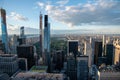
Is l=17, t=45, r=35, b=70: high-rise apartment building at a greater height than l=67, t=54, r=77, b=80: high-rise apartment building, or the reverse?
l=17, t=45, r=35, b=70: high-rise apartment building

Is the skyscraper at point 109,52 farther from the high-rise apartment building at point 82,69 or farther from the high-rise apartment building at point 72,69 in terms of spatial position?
the high-rise apartment building at point 72,69

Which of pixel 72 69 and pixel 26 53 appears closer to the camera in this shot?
pixel 72 69

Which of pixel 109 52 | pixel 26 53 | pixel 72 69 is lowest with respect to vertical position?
pixel 72 69

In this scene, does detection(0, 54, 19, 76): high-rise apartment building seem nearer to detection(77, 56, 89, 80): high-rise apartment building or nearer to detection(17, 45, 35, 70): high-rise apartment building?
detection(17, 45, 35, 70): high-rise apartment building

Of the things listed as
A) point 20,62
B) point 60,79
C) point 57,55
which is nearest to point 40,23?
point 57,55

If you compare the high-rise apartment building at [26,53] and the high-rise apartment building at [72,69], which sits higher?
the high-rise apartment building at [26,53]

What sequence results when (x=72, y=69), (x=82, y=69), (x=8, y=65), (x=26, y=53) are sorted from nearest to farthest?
(x=8, y=65), (x=82, y=69), (x=72, y=69), (x=26, y=53)

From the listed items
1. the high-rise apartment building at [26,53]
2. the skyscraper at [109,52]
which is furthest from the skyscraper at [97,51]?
the high-rise apartment building at [26,53]

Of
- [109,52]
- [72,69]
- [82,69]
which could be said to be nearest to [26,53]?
[72,69]

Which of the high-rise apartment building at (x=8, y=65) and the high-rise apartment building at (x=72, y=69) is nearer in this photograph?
the high-rise apartment building at (x=8, y=65)

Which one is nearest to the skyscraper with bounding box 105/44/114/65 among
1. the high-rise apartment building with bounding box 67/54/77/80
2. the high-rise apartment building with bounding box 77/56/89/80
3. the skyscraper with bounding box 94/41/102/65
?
the skyscraper with bounding box 94/41/102/65

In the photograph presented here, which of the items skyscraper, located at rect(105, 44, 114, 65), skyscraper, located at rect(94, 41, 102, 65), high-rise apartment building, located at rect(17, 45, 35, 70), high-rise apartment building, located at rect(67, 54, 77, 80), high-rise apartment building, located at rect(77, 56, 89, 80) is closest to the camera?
high-rise apartment building, located at rect(77, 56, 89, 80)

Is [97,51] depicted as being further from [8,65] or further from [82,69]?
[8,65]
